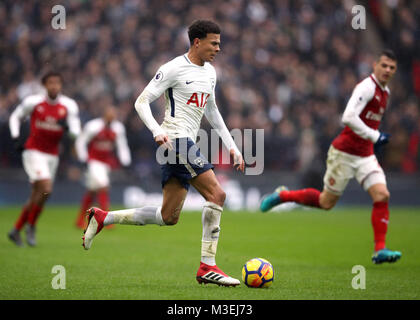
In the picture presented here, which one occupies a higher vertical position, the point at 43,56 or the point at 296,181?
the point at 43,56

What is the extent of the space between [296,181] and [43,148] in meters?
9.92

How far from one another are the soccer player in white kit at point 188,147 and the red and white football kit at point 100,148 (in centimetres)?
761

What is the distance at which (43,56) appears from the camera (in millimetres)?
20438

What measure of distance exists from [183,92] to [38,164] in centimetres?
503

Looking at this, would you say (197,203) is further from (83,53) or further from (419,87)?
(419,87)

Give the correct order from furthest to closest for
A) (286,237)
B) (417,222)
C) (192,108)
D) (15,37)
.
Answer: (15,37) → (417,222) → (286,237) → (192,108)

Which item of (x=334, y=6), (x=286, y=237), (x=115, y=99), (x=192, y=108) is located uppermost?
(x=334, y=6)

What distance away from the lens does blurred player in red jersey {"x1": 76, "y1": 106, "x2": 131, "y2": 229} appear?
14.7 metres

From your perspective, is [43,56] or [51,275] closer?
[51,275]

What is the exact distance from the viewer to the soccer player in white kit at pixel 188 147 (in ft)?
22.7

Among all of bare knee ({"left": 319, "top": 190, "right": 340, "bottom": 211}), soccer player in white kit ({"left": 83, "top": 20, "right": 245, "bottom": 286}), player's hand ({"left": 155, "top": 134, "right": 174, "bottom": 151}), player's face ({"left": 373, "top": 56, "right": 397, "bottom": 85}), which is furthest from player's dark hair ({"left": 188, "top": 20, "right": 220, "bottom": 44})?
bare knee ({"left": 319, "top": 190, "right": 340, "bottom": 211})

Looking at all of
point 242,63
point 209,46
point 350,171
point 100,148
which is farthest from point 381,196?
point 242,63

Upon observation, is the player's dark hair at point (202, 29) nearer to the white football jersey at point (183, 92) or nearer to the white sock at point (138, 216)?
the white football jersey at point (183, 92)
